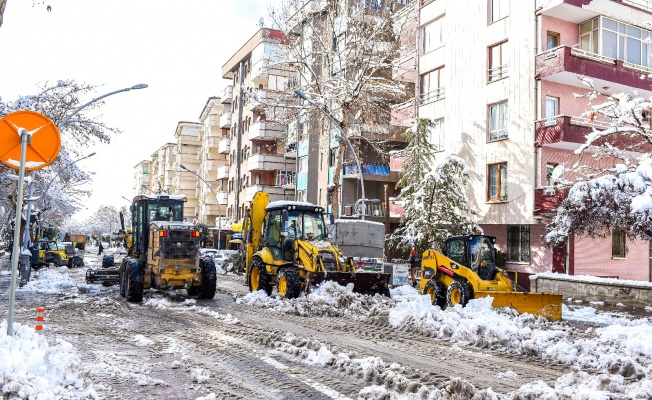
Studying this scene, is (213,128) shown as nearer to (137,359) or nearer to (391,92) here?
(391,92)

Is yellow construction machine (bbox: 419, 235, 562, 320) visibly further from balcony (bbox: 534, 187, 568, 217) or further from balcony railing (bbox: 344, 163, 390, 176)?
balcony railing (bbox: 344, 163, 390, 176)

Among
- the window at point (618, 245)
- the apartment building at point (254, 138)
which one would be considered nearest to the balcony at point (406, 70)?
the window at point (618, 245)

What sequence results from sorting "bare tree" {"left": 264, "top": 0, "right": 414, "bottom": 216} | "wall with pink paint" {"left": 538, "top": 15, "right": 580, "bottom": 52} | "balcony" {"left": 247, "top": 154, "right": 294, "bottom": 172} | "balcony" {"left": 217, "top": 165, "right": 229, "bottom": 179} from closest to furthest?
"wall with pink paint" {"left": 538, "top": 15, "right": 580, "bottom": 52}, "bare tree" {"left": 264, "top": 0, "right": 414, "bottom": 216}, "balcony" {"left": 247, "top": 154, "right": 294, "bottom": 172}, "balcony" {"left": 217, "top": 165, "right": 229, "bottom": 179}

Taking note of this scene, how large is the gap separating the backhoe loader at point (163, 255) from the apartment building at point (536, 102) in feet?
41.0

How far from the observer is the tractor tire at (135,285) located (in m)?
17.0

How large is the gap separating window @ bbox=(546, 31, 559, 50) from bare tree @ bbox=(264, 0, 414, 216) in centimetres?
771

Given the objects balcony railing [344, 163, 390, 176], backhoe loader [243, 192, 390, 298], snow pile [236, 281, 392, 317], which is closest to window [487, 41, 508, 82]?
balcony railing [344, 163, 390, 176]

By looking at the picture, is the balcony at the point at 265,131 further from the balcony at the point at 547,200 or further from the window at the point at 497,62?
the balcony at the point at 547,200

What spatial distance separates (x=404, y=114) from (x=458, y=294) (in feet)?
66.3

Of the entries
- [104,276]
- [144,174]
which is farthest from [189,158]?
[104,276]

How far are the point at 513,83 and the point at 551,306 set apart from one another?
14.2 metres

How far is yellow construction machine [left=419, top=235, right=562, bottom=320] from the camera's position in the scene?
13.9m

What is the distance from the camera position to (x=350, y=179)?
41.0 meters

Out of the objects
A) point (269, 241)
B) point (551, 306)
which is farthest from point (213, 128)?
point (551, 306)
